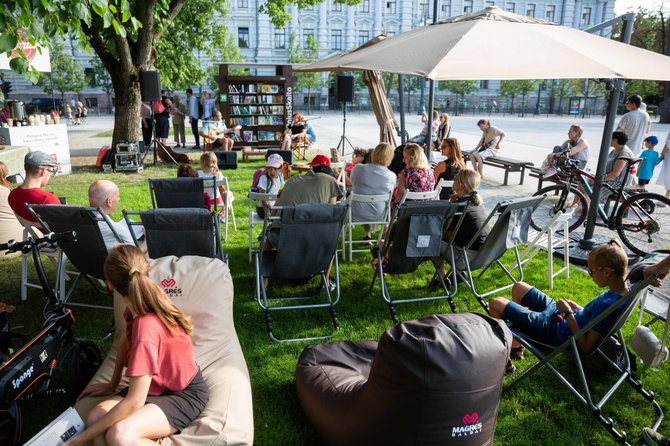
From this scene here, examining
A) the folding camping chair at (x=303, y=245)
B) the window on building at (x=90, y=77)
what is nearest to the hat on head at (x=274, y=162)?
the folding camping chair at (x=303, y=245)

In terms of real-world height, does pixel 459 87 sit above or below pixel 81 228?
above

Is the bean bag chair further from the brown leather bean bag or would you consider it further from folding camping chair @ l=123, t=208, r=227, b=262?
the brown leather bean bag

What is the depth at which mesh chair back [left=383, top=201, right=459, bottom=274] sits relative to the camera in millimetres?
4219

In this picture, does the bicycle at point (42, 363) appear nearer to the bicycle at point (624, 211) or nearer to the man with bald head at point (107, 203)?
the man with bald head at point (107, 203)

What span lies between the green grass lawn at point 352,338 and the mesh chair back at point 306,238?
470 millimetres

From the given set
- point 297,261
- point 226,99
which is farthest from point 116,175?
point 297,261

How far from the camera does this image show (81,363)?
336 cm

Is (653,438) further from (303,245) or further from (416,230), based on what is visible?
(303,245)

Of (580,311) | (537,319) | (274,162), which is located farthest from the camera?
(274,162)

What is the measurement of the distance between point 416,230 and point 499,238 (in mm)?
794

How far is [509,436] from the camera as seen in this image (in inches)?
118

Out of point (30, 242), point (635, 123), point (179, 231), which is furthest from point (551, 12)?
point (30, 242)

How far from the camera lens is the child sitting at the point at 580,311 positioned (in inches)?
123

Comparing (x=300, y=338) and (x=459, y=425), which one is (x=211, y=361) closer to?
(x=300, y=338)
